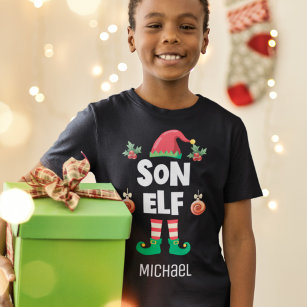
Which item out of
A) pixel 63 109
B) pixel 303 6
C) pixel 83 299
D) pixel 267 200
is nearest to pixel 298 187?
pixel 267 200

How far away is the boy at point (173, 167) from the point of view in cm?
83

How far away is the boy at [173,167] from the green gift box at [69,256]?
16 centimetres

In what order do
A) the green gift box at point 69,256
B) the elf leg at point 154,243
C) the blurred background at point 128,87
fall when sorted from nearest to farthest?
the green gift box at point 69,256 < the elf leg at point 154,243 < the blurred background at point 128,87

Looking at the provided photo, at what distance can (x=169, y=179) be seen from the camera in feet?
2.74

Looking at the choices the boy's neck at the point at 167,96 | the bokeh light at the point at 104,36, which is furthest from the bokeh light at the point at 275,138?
the boy's neck at the point at 167,96

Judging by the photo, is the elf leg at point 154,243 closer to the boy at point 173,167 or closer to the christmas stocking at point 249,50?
the boy at point 173,167

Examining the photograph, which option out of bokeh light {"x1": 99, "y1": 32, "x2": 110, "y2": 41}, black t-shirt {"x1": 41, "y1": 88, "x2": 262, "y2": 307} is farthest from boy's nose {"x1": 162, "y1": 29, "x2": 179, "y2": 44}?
bokeh light {"x1": 99, "y1": 32, "x2": 110, "y2": 41}

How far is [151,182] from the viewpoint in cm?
84

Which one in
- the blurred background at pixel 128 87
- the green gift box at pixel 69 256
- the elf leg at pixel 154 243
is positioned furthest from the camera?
the blurred background at pixel 128 87

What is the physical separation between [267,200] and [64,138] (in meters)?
0.80

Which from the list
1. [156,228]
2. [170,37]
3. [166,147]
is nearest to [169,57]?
[170,37]

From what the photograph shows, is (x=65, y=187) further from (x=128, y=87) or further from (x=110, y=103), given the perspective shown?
(x=128, y=87)

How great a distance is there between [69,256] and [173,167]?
255 mm

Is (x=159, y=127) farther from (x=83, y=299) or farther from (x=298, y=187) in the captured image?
(x=298, y=187)
